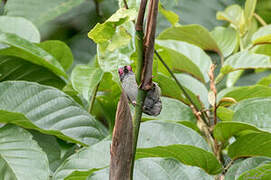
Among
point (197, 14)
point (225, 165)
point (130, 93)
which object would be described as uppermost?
point (130, 93)

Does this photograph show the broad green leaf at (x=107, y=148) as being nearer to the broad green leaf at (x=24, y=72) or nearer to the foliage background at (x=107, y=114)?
the foliage background at (x=107, y=114)

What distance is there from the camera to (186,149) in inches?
23.9

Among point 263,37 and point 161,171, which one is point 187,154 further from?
point 263,37

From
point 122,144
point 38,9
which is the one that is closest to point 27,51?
point 122,144

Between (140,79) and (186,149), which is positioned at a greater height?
(140,79)

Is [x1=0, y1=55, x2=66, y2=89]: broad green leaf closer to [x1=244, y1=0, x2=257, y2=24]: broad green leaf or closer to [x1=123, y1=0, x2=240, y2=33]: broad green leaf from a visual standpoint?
[x1=244, y1=0, x2=257, y2=24]: broad green leaf

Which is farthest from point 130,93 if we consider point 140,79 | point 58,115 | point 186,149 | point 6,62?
point 6,62

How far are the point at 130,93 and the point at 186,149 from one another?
7.3 inches

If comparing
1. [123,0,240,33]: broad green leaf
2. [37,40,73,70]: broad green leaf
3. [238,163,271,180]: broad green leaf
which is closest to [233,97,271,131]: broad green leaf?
[238,163,271,180]: broad green leaf

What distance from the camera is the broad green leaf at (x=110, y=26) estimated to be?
1.35ft

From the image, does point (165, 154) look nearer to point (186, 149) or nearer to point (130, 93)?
point (186, 149)

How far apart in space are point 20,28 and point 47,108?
299 mm

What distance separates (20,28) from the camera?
938mm

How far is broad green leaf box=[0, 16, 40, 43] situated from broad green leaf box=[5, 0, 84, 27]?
1.36 feet
